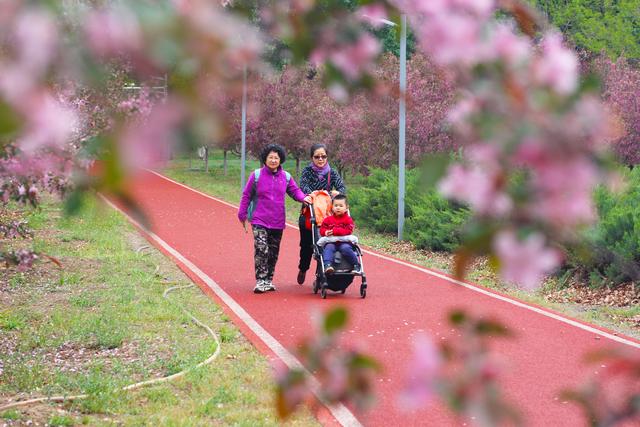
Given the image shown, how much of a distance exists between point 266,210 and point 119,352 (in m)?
3.91

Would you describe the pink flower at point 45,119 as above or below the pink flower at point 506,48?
below

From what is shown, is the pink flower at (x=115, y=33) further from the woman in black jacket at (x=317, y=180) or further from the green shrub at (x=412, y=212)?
the green shrub at (x=412, y=212)

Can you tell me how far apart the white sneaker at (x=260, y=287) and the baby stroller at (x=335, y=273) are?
2.03 feet

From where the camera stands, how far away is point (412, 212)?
19266 mm

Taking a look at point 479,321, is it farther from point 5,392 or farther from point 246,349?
point 246,349

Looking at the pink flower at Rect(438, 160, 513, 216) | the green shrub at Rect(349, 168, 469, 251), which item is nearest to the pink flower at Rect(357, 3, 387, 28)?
the pink flower at Rect(438, 160, 513, 216)

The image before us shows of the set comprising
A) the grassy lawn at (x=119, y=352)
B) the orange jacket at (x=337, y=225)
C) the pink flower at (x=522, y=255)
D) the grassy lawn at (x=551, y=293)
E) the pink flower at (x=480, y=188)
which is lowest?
the grassy lawn at (x=551, y=293)

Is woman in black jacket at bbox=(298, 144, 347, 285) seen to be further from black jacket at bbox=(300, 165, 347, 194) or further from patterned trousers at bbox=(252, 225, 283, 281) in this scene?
patterned trousers at bbox=(252, 225, 283, 281)

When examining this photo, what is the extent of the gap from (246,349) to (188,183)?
31.4 metres

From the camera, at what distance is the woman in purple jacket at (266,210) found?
11.7 meters

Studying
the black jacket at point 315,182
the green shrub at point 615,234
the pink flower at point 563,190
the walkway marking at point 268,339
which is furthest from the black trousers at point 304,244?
the pink flower at point 563,190

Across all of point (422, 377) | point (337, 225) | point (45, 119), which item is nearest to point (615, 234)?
point (337, 225)

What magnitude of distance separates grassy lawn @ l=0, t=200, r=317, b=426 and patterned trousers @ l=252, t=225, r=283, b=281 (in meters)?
0.88

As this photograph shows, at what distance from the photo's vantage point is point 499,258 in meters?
1.34
